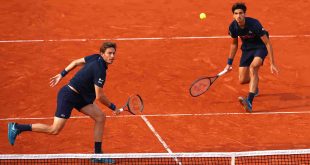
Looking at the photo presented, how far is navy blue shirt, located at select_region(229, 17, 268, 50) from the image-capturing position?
13.0 m

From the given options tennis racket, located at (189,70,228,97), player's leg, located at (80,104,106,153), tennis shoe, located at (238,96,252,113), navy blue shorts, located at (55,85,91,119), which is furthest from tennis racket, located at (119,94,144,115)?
tennis shoe, located at (238,96,252,113)

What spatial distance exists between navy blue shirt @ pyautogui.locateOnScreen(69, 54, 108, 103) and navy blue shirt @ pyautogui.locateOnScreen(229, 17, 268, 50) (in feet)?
10.8

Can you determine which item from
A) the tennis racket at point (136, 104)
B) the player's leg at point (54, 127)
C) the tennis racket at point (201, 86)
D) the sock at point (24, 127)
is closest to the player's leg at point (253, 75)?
the tennis racket at point (201, 86)

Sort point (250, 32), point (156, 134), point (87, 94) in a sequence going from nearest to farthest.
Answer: point (87, 94)
point (156, 134)
point (250, 32)

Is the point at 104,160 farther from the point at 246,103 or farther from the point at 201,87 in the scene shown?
the point at 246,103

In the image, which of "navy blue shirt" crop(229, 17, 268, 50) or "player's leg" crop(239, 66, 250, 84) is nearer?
"navy blue shirt" crop(229, 17, 268, 50)

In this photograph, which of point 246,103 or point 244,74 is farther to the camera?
point 244,74

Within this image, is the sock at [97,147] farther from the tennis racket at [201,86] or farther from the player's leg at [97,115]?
the tennis racket at [201,86]

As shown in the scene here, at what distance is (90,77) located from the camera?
10602 mm

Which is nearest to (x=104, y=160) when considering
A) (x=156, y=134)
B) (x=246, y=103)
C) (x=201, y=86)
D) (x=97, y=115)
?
(x=97, y=115)

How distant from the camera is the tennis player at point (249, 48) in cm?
1279

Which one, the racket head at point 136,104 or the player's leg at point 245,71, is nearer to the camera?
the racket head at point 136,104

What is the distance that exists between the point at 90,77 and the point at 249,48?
3915 mm

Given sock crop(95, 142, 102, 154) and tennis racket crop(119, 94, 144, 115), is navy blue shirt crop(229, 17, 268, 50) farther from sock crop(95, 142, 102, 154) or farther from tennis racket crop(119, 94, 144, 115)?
sock crop(95, 142, 102, 154)
